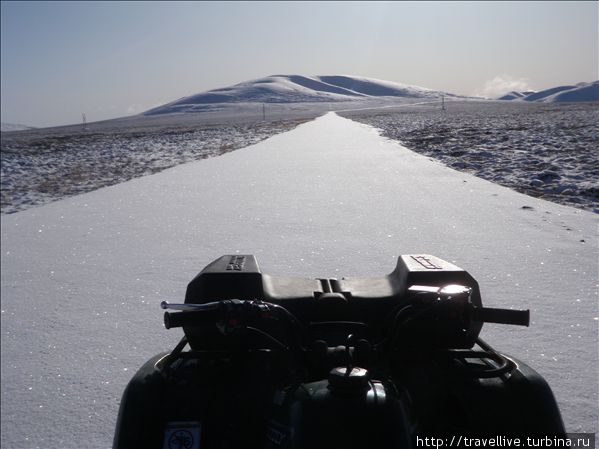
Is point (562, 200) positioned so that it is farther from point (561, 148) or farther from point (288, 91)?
point (288, 91)

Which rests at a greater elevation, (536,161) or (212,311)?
(212,311)

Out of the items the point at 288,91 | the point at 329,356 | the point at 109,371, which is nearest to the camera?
the point at 329,356

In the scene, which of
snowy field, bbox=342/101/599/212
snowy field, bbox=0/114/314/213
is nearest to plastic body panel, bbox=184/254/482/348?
snowy field, bbox=342/101/599/212

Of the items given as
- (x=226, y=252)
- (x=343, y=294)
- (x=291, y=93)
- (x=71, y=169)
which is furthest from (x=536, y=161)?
(x=291, y=93)

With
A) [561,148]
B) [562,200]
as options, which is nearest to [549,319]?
[562,200]

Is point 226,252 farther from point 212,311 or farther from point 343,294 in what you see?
point 212,311

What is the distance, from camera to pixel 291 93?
11919 centimetres

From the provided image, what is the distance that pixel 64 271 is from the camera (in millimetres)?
3598

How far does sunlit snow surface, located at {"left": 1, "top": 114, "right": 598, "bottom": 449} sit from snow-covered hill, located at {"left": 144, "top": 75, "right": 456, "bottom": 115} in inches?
3462

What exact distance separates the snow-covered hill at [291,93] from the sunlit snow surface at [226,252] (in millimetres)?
87943

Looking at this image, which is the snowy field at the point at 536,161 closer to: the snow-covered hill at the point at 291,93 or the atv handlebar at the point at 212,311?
the atv handlebar at the point at 212,311

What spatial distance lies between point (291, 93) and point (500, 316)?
12170cm

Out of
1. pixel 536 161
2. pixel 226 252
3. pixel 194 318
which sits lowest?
pixel 226 252

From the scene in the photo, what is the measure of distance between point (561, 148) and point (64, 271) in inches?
274
